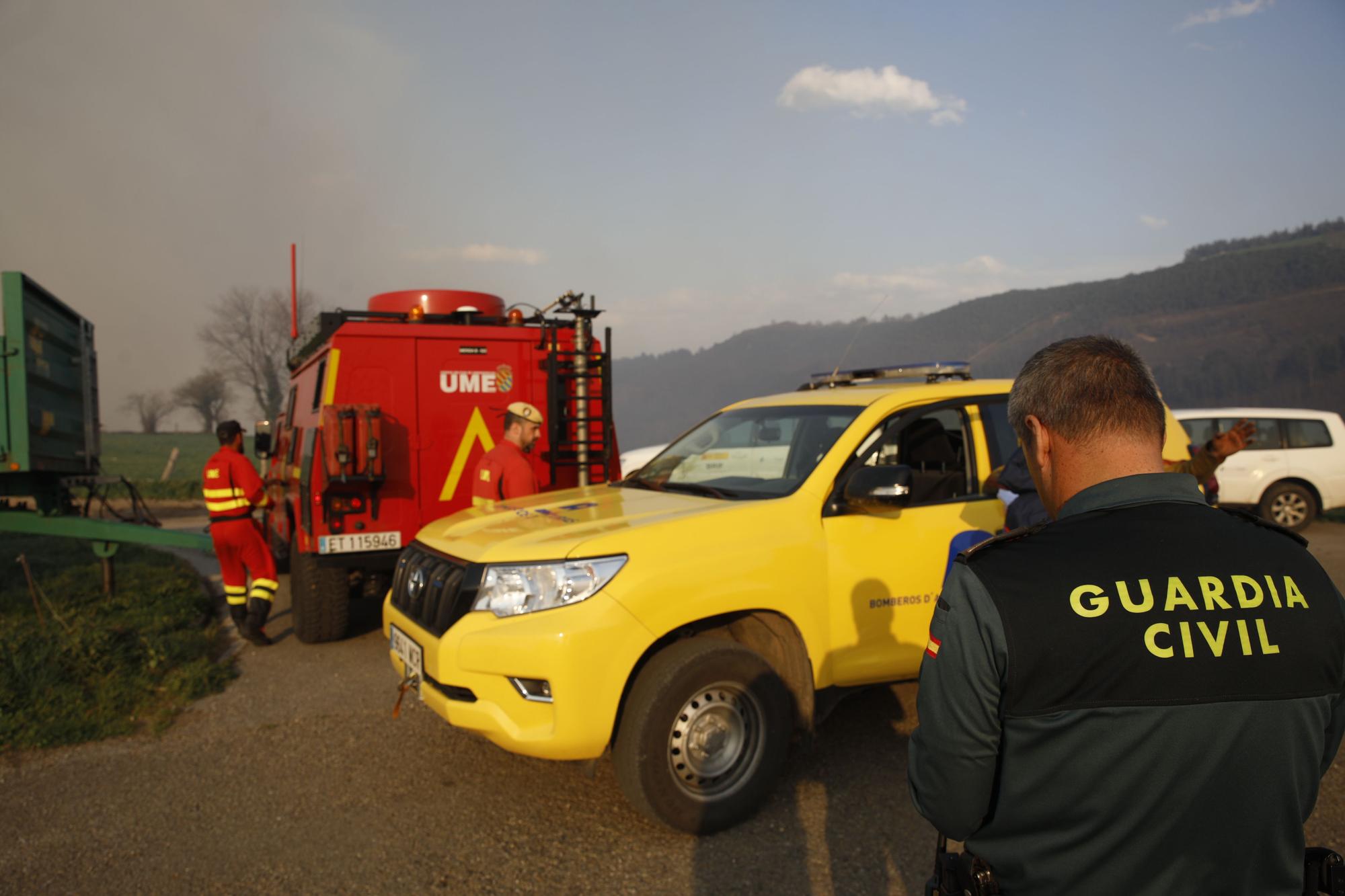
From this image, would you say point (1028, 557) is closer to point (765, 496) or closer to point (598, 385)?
point (765, 496)

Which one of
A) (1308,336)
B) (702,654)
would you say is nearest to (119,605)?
(702,654)

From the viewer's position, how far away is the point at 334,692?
5.51m

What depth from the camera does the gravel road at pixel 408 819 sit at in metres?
3.23

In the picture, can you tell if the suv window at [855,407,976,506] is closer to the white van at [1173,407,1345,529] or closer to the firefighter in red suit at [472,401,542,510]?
the firefighter in red suit at [472,401,542,510]

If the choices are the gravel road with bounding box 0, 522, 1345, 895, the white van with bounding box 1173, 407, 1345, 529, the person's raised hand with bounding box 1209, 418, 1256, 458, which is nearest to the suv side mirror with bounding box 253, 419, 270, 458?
the gravel road with bounding box 0, 522, 1345, 895

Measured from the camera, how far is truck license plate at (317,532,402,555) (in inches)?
246

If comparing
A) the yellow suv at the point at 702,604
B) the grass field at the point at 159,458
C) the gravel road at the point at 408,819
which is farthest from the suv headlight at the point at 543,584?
the grass field at the point at 159,458

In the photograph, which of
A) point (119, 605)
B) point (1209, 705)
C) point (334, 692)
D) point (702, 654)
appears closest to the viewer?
point (1209, 705)

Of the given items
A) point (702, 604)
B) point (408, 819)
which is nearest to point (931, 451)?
point (702, 604)

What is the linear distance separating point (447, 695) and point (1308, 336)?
4579 cm

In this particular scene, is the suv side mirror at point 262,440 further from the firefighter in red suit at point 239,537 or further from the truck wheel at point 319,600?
the truck wheel at point 319,600

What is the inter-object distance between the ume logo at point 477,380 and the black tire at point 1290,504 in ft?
34.2

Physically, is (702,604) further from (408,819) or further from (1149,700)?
(1149,700)

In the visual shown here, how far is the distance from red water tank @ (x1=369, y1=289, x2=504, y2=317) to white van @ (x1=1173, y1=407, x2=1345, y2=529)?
9.27 meters
